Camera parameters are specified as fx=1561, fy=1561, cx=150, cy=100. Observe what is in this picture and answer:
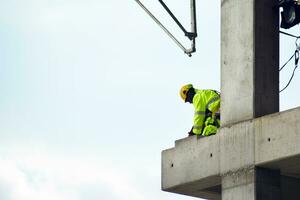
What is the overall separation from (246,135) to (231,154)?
488 mm

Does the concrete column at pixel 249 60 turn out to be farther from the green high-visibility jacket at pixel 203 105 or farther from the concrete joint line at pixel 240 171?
the green high-visibility jacket at pixel 203 105

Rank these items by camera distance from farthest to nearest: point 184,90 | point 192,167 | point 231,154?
point 184,90
point 192,167
point 231,154

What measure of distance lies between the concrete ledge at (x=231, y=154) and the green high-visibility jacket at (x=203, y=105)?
85 centimetres

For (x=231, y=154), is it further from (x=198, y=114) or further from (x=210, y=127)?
(x=198, y=114)

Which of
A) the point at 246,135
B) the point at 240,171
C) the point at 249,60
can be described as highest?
the point at 249,60

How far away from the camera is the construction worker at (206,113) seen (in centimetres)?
3011

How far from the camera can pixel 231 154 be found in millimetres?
28375

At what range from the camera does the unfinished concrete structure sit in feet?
90.8

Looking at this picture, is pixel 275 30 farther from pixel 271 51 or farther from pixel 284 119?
pixel 284 119

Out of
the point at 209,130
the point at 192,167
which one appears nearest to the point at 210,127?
the point at 209,130

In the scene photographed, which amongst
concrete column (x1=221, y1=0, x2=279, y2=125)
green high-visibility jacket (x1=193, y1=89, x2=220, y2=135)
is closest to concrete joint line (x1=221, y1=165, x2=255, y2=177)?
concrete column (x1=221, y1=0, x2=279, y2=125)

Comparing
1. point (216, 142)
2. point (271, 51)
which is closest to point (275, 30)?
point (271, 51)

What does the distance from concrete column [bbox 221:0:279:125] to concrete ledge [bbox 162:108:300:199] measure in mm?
468

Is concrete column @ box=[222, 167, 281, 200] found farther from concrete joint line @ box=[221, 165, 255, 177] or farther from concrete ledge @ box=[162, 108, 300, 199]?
concrete ledge @ box=[162, 108, 300, 199]
